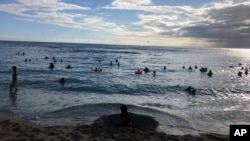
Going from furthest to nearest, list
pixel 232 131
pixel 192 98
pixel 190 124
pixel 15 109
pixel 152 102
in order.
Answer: pixel 192 98
pixel 152 102
pixel 15 109
pixel 190 124
pixel 232 131

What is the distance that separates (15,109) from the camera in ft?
56.9

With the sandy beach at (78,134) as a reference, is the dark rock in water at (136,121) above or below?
below

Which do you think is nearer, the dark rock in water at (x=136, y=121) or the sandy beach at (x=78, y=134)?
the sandy beach at (x=78, y=134)

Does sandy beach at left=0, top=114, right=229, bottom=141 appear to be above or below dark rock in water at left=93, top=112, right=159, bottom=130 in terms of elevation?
above

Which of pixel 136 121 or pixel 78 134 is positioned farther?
pixel 136 121

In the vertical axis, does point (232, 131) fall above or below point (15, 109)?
above

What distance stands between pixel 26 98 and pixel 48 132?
10568 millimetres

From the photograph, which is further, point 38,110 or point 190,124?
point 38,110

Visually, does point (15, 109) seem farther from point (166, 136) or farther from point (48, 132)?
point (166, 136)

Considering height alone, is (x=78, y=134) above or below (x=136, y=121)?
above

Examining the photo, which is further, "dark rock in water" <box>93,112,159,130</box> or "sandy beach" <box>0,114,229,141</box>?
"dark rock in water" <box>93,112,159,130</box>

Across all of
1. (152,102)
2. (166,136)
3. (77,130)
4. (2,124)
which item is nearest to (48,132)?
(77,130)

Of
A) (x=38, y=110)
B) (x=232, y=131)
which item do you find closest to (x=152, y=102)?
(x=38, y=110)

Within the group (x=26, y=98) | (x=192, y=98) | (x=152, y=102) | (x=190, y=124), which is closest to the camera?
(x=190, y=124)
